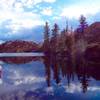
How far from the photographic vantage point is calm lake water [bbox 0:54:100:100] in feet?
21.0

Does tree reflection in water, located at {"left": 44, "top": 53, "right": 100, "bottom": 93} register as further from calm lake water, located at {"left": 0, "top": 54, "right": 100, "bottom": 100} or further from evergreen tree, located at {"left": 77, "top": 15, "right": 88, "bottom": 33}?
evergreen tree, located at {"left": 77, "top": 15, "right": 88, "bottom": 33}

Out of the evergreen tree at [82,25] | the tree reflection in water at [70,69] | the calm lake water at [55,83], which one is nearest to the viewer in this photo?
the calm lake water at [55,83]

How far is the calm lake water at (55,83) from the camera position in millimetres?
6402

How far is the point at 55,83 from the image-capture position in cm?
772

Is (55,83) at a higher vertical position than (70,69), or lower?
lower

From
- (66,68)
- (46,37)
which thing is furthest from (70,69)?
(46,37)

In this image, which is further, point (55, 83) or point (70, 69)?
point (70, 69)

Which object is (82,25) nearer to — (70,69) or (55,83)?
(70,69)

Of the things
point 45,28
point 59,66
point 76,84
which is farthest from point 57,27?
point 76,84

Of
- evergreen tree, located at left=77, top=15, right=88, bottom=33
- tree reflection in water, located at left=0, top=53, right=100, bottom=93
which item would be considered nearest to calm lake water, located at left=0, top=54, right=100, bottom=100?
tree reflection in water, located at left=0, top=53, right=100, bottom=93

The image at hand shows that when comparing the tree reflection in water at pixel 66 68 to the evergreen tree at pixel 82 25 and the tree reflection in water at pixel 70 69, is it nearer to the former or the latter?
the tree reflection in water at pixel 70 69

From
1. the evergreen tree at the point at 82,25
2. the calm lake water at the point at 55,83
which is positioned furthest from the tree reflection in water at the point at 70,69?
the evergreen tree at the point at 82,25

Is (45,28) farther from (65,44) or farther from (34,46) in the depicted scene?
(65,44)

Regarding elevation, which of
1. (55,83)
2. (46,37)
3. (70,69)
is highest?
(46,37)
